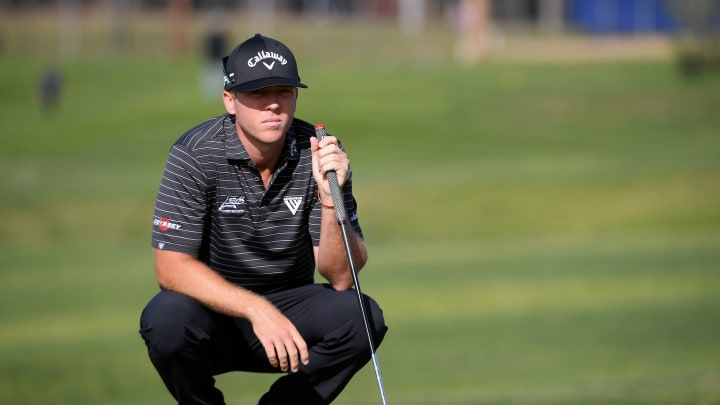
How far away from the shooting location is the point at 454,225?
24.4 meters

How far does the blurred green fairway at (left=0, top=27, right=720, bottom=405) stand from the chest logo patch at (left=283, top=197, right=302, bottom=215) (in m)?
2.97

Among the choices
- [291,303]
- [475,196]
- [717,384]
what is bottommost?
[475,196]

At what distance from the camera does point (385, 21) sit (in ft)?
184

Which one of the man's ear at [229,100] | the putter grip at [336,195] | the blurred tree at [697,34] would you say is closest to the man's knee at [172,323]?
the putter grip at [336,195]

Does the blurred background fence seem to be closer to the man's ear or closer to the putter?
the man's ear

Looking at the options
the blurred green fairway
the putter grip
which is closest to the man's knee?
the putter grip

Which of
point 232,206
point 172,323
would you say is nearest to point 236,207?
point 232,206

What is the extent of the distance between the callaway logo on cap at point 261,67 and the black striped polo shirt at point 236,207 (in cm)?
34

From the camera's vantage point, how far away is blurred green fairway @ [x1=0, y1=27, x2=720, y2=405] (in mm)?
11430

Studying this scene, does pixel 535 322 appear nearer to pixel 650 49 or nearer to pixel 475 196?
pixel 475 196

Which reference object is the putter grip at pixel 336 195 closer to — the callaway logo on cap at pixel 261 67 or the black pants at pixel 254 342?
the callaway logo on cap at pixel 261 67

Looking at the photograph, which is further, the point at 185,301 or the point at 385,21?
the point at 385,21

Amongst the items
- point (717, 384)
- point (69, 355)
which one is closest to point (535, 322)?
point (69, 355)

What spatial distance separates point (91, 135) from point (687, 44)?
2004 cm
